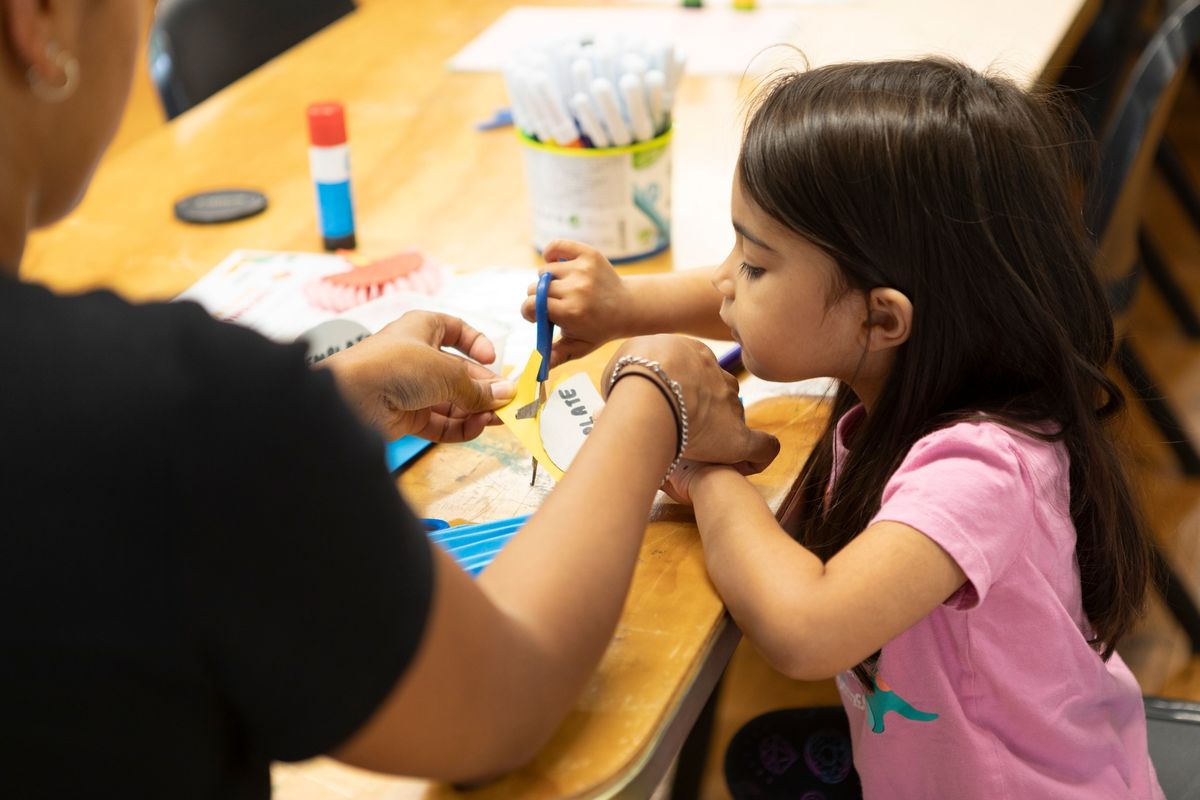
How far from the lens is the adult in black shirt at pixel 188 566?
1.68 feet

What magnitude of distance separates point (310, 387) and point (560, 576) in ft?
0.71

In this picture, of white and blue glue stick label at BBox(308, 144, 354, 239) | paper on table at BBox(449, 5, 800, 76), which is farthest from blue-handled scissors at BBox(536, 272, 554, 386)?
paper on table at BBox(449, 5, 800, 76)

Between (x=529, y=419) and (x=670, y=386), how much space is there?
19cm

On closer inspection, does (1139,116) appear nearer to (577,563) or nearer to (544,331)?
(544,331)

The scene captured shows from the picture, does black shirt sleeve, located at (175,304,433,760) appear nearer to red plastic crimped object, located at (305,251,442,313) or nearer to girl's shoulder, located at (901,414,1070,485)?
girl's shoulder, located at (901,414,1070,485)

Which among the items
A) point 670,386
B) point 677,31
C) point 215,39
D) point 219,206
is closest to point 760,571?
point 670,386

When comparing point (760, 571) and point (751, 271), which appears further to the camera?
point (751, 271)

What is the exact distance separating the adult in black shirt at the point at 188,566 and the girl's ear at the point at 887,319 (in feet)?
1.41

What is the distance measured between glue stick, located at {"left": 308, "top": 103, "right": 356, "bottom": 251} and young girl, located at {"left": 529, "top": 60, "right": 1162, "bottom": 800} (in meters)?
0.58

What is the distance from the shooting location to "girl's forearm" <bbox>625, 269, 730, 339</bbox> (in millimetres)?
1209

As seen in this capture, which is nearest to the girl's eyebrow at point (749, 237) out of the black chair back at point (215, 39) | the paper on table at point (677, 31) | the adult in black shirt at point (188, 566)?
the adult in black shirt at point (188, 566)

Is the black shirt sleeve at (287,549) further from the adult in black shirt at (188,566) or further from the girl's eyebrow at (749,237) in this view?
the girl's eyebrow at (749,237)

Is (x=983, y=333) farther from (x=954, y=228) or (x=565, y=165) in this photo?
(x=565, y=165)

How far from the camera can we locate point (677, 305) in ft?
4.00
